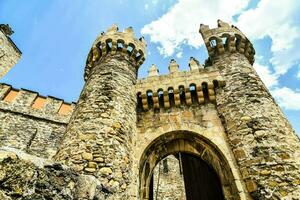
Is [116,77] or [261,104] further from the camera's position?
[116,77]

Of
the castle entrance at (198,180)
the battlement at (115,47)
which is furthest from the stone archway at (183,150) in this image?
the battlement at (115,47)

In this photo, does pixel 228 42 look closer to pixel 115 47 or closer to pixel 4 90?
pixel 115 47

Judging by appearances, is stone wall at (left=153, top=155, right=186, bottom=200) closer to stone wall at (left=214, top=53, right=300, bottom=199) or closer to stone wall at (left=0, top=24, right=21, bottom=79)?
stone wall at (left=214, top=53, right=300, bottom=199)

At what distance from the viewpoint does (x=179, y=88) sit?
661 centimetres

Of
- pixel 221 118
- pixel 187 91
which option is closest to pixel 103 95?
pixel 187 91

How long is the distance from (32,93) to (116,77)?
11484mm

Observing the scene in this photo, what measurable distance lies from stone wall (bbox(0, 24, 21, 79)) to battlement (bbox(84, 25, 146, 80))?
10278 mm

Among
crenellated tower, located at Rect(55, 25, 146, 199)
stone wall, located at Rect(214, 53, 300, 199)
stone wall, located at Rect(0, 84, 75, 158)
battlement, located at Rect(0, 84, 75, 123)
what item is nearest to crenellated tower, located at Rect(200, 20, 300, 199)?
stone wall, located at Rect(214, 53, 300, 199)

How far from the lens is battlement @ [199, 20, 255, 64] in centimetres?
732

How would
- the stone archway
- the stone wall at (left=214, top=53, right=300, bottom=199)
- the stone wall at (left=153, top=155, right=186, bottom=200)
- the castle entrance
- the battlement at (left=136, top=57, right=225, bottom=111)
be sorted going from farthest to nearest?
the stone wall at (left=153, top=155, right=186, bottom=200) → the battlement at (left=136, top=57, right=225, bottom=111) → the castle entrance → the stone archway → the stone wall at (left=214, top=53, right=300, bottom=199)

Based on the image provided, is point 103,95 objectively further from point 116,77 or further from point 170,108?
point 170,108

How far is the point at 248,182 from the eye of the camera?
4375mm

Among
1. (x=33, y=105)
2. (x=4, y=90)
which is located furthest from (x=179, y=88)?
(x=4, y=90)

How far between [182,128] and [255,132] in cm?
183
